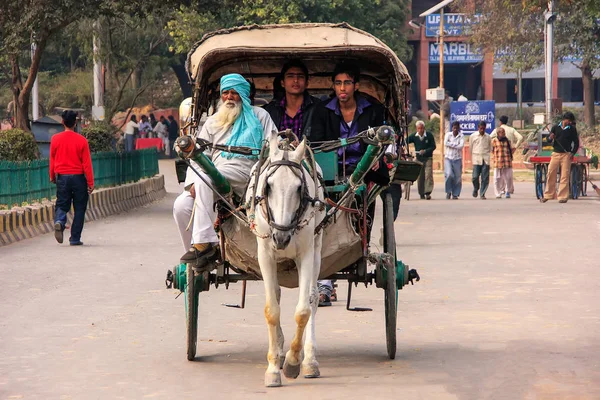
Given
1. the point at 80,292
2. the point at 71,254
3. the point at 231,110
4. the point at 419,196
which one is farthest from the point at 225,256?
the point at 419,196

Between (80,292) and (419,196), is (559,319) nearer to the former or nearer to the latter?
(80,292)

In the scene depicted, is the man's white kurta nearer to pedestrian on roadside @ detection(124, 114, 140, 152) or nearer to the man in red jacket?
the man in red jacket

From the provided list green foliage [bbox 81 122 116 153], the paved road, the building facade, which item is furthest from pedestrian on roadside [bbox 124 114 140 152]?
the paved road

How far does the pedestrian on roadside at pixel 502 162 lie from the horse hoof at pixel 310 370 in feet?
64.2

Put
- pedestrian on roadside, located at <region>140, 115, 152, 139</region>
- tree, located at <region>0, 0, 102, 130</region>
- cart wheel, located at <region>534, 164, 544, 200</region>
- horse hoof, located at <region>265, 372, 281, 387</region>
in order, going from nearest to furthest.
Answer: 1. horse hoof, located at <region>265, 372, 281, 387</region>
2. tree, located at <region>0, 0, 102, 130</region>
3. cart wheel, located at <region>534, 164, 544, 200</region>
4. pedestrian on roadside, located at <region>140, 115, 152, 139</region>

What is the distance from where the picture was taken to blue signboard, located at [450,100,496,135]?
33781mm

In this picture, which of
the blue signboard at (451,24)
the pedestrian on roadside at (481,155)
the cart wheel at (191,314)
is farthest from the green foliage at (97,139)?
the blue signboard at (451,24)

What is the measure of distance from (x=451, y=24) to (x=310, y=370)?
49.1m

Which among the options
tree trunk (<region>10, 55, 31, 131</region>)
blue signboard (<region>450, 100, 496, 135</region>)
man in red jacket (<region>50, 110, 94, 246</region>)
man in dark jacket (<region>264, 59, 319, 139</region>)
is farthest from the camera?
blue signboard (<region>450, 100, 496, 135</region>)

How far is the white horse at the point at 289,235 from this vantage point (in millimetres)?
6504

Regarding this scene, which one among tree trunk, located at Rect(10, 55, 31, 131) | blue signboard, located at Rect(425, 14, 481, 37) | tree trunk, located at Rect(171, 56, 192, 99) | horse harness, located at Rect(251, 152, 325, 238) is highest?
blue signboard, located at Rect(425, 14, 481, 37)

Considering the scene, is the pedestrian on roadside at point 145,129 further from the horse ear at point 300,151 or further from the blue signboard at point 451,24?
the horse ear at point 300,151

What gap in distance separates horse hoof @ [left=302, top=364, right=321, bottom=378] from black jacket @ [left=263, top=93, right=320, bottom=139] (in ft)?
5.77

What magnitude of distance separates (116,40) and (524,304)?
2686cm
